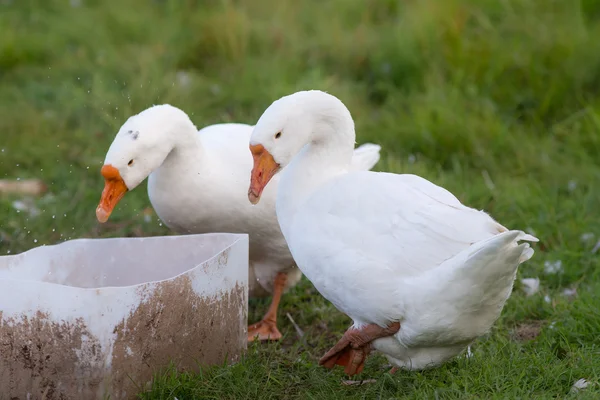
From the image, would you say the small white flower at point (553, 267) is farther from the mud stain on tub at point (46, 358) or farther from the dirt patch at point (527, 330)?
the mud stain on tub at point (46, 358)

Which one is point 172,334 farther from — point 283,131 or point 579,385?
point 579,385

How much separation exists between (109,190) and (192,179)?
384mm

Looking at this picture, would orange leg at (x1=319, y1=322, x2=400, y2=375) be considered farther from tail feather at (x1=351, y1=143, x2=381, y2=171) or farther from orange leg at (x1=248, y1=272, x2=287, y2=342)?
tail feather at (x1=351, y1=143, x2=381, y2=171)

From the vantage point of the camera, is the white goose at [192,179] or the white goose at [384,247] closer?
the white goose at [384,247]

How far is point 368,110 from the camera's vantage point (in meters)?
6.11

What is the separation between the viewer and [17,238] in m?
4.71

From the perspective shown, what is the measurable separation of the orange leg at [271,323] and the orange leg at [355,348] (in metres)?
0.56

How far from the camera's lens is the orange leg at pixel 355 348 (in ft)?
10.3

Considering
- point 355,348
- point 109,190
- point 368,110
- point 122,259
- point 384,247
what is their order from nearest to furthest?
point 384,247 → point 355,348 → point 109,190 → point 122,259 → point 368,110

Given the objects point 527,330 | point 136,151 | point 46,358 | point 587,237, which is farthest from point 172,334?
point 587,237

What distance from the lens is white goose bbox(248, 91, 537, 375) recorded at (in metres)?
2.92

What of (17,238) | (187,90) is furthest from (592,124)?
(17,238)

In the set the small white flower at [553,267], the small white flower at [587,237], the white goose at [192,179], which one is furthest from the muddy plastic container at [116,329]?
the small white flower at [587,237]

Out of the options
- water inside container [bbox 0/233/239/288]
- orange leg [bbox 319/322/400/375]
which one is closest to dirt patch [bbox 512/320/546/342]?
orange leg [bbox 319/322/400/375]
